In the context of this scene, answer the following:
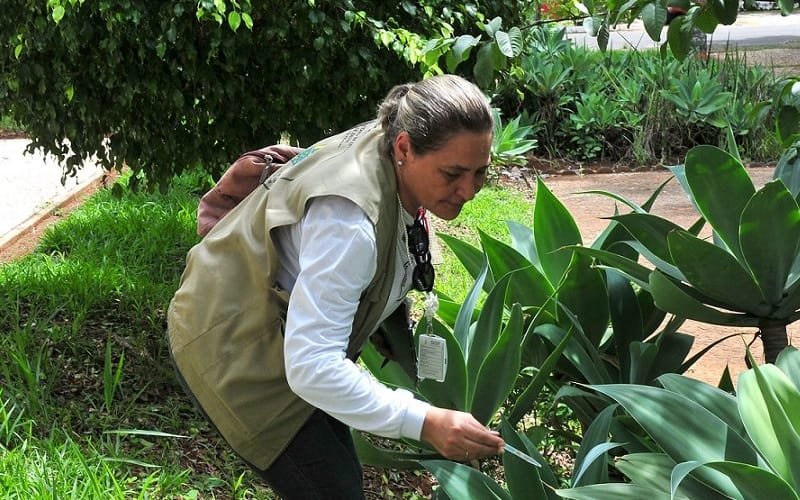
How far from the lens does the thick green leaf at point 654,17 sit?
214 centimetres

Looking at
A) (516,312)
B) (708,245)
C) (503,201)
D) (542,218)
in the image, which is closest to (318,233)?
(516,312)

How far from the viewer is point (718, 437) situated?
217 centimetres

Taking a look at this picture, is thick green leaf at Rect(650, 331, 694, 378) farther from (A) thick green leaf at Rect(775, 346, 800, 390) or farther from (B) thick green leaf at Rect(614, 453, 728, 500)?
(B) thick green leaf at Rect(614, 453, 728, 500)

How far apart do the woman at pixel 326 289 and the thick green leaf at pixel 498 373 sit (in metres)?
0.43

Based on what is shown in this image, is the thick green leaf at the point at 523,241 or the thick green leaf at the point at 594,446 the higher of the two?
the thick green leaf at the point at 523,241

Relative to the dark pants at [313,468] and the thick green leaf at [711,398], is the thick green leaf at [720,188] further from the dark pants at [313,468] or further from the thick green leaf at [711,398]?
the dark pants at [313,468]

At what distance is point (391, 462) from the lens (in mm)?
3008

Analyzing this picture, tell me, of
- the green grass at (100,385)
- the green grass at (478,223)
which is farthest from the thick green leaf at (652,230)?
the green grass at (478,223)

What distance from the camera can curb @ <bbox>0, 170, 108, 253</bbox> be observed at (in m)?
6.86

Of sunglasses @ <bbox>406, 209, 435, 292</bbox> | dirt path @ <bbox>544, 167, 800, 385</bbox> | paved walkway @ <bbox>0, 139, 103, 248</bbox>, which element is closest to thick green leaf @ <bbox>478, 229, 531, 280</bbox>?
sunglasses @ <bbox>406, 209, 435, 292</bbox>

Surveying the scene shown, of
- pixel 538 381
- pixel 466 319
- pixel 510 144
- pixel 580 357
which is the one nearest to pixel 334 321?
pixel 538 381

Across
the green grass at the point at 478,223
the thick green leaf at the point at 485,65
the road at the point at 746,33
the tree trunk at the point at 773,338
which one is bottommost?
the road at the point at 746,33

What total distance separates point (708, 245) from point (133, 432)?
1.93 metres

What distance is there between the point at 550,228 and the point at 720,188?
74 cm
